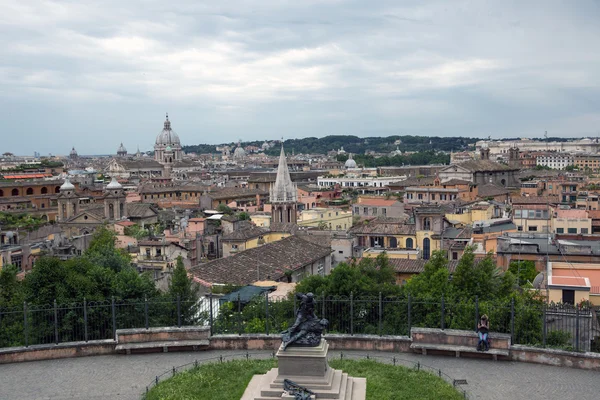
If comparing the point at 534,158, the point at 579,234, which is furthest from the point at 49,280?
the point at 534,158

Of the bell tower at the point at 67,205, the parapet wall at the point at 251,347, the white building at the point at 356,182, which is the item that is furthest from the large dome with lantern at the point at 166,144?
the parapet wall at the point at 251,347

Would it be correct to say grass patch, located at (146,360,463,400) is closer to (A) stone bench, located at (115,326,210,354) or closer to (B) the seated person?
(A) stone bench, located at (115,326,210,354)

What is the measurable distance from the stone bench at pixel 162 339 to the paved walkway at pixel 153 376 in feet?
0.56

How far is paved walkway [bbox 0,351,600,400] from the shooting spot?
1164 centimetres

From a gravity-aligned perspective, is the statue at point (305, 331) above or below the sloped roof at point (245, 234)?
above

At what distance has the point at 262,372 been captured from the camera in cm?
1244

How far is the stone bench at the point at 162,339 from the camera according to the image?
1395cm

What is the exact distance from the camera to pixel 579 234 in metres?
36.0

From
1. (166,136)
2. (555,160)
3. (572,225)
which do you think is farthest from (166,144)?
(572,225)

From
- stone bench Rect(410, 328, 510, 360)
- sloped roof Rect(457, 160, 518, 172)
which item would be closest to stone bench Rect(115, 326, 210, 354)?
stone bench Rect(410, 328, 510, 360)

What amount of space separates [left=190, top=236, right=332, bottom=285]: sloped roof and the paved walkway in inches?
492

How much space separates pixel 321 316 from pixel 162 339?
389 centimetres

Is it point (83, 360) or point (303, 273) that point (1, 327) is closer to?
point (83, 360)

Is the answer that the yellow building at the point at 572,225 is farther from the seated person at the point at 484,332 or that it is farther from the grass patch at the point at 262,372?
the grass patch at the point at 262,372
